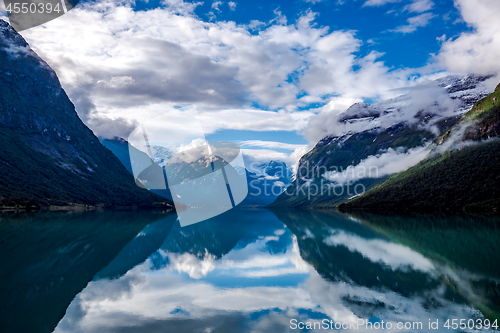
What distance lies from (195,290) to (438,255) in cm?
2385

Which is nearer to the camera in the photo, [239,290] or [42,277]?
[239,290]

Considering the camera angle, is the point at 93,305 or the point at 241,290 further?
the point at 241,290

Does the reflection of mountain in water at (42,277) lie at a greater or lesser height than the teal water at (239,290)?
greater

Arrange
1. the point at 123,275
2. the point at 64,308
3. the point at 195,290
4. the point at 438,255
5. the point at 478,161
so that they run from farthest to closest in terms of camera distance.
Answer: the point at 478,161, the point at 438,255, the point at 123,275, the point at 195,290, the point at 64,308

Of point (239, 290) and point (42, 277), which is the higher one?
point (42, 277)

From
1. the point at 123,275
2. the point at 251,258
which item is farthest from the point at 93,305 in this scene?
the point at 251,258

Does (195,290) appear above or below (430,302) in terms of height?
above

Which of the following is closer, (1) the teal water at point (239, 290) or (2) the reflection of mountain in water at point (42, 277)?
(2) the reflection of mountain in water at point (42, 277)

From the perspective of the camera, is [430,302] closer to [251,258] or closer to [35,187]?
[251,258]

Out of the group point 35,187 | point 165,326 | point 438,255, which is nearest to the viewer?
point 165,326

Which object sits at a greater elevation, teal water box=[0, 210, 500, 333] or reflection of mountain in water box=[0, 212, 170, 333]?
reflection of mountain in water box=[0, 212, 170, 333]

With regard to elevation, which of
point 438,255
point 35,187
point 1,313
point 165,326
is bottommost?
point 438,255

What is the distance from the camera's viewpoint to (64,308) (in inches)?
582

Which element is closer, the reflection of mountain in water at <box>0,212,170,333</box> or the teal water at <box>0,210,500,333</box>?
the reflection of mountain in water at <box>0,212,170,333</box>
